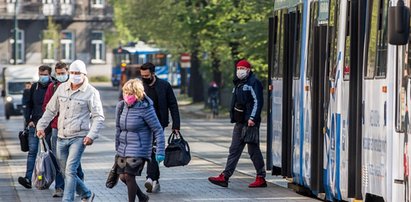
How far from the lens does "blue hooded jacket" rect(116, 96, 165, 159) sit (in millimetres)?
14914

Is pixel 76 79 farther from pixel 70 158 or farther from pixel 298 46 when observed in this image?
pixel 298 46

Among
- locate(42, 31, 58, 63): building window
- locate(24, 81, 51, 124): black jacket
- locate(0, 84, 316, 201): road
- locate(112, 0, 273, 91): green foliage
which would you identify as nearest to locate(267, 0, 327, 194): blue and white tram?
locate(0, 84, 316, 201): road

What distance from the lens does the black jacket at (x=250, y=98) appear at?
18750 mm

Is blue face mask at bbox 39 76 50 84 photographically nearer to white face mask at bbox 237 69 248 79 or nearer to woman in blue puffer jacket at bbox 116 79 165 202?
white face mask at bbox 237 69 248 79

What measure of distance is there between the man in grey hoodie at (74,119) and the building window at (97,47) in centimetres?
8960

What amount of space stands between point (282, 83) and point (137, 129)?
4.27 meters

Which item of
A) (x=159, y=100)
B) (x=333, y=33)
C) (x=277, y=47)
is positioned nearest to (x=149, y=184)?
(x=159, y=100)

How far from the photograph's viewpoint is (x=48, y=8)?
10219cm

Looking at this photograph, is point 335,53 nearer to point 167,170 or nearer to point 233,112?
point 233,112

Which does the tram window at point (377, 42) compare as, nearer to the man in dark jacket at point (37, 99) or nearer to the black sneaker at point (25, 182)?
the man in dark jacket at point (37, 99)

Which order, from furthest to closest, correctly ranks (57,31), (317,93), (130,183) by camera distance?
1. (57,31)
2. (317,93)
3. (130,183)

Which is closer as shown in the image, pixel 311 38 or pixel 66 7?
pixel 311 38

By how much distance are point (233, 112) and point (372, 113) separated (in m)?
5.72

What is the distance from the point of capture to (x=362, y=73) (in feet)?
45.6
